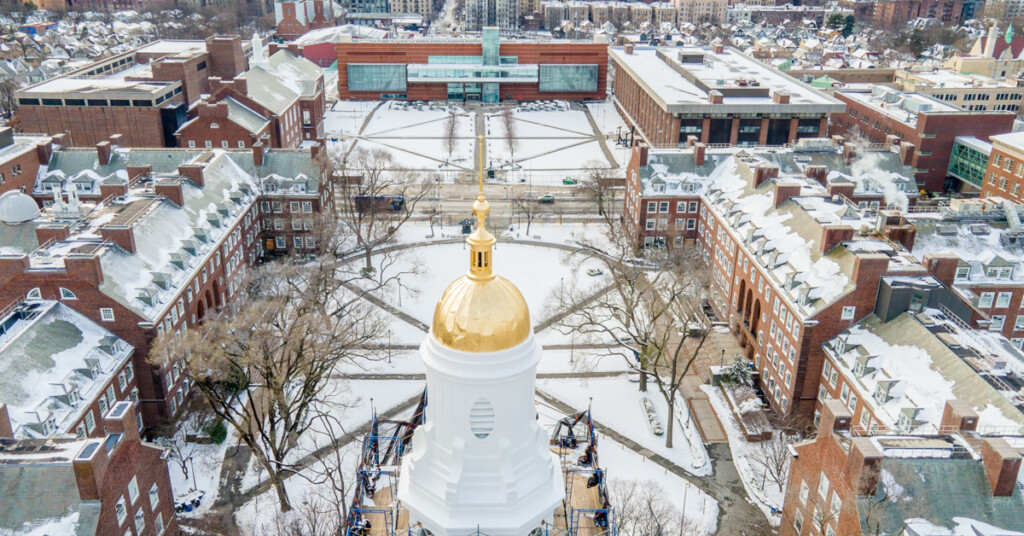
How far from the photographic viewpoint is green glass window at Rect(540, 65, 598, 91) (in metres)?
159

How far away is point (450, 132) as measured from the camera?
131 m

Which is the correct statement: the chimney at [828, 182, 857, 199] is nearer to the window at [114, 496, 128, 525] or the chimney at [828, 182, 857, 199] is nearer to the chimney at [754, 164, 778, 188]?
the chimney at [754, 164, 778, 188]

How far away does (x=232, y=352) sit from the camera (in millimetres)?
48969

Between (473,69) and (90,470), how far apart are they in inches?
5275

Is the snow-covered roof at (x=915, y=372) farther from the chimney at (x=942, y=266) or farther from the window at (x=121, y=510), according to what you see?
the window at (x=121, y=510)

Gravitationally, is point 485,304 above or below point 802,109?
above

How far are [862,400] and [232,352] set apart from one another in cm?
4057

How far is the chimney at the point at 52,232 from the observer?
55.5 m

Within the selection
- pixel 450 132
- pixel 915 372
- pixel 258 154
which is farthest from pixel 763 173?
pixel 450 132

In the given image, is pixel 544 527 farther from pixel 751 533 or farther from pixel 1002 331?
pixel 1002 331

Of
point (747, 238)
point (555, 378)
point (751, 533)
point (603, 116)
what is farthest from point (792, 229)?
point (603, 116)

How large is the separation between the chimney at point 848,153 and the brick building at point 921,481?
178 ft

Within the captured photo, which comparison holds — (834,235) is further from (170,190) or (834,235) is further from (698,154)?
(170,190)

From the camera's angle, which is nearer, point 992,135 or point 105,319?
point 105,319
